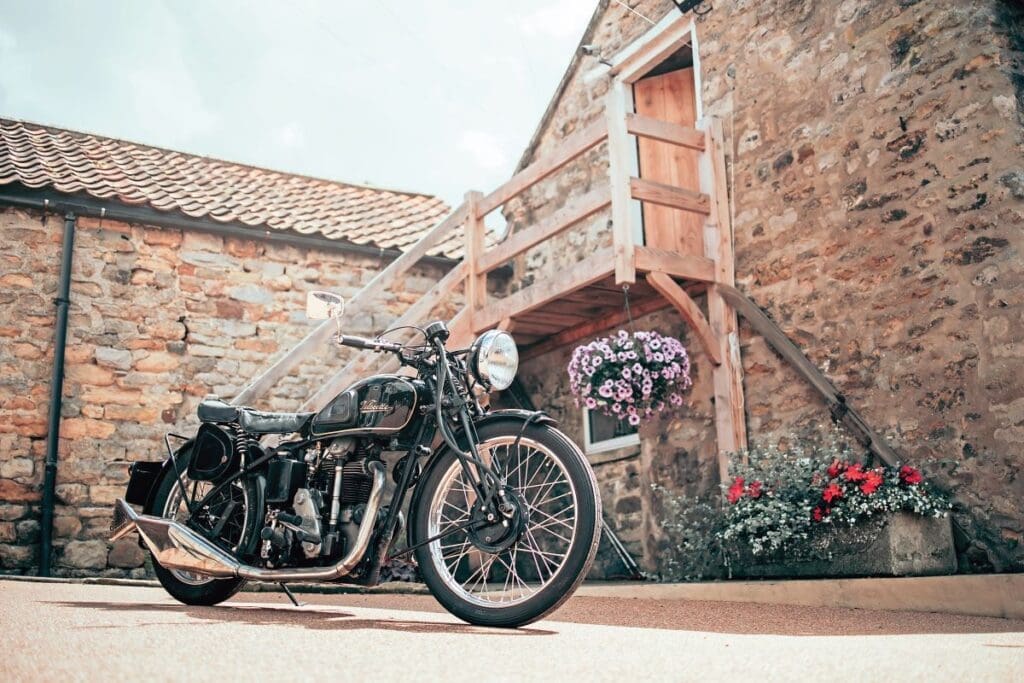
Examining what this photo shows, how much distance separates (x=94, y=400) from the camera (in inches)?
332

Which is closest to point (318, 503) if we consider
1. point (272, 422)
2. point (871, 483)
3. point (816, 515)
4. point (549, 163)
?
point (272, 422)

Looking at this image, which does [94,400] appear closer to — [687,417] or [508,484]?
[687,417]

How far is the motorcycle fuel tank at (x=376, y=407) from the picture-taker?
12.2 feet

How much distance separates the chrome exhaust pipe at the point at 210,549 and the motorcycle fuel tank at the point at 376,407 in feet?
0.53

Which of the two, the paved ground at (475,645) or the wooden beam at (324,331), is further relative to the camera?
the wooden beam at (324,331)

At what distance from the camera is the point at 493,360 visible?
11.8 ft

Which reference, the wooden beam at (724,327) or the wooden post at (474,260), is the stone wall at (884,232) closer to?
the wooden beam at (724,327)

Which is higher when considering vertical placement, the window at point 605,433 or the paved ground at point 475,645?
the window at point 605,433

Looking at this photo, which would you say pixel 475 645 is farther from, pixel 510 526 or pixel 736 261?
pixel 736 261

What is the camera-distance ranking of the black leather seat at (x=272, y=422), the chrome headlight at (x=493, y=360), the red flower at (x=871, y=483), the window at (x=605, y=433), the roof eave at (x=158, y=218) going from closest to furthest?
the chrome headlight at (x=493, y=360), the black leather seat at (x=272, y=422), the red flower at (x=871, y=483), the window at (x=605, y=433), the roof eave at (x=158, y=218)

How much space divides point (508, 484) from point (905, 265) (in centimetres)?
321

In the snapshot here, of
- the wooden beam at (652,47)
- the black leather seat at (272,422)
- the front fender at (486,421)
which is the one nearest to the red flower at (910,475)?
the front fender at (486,421)

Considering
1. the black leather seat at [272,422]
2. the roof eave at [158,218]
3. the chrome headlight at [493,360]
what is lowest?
the black leather seat at [272,422]

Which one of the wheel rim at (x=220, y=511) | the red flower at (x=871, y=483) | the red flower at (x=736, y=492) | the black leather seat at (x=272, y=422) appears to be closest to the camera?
the black leather seat at (x=272, y=422)
